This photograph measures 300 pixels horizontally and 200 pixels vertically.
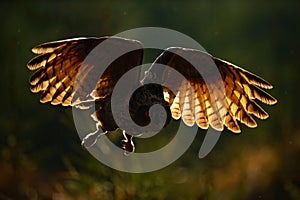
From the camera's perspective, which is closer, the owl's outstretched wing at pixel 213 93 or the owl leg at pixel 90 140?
the owl leg at pixel 90 140

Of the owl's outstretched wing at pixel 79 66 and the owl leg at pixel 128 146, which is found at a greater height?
the owl's outstretched wing at pixel 79 66

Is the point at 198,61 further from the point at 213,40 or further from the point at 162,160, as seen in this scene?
the point at 213,40

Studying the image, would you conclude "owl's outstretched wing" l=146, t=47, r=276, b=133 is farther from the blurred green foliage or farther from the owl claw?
the blurred green foliage

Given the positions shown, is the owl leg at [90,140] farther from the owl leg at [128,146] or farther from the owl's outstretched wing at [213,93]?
the owl's outstretched wing at [213,93]

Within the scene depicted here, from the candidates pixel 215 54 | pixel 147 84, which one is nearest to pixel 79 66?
pixel 147 84

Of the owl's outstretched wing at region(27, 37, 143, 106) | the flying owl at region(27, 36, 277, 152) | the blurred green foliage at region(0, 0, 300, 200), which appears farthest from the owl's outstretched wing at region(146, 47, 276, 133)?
the blurred green foliage at region(0, 0, 300, 200)

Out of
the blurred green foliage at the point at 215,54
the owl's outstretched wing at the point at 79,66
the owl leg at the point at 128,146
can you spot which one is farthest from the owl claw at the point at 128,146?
the blurred green foliage at the point at 215,54

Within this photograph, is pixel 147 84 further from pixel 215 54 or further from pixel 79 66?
pixel 215 54
